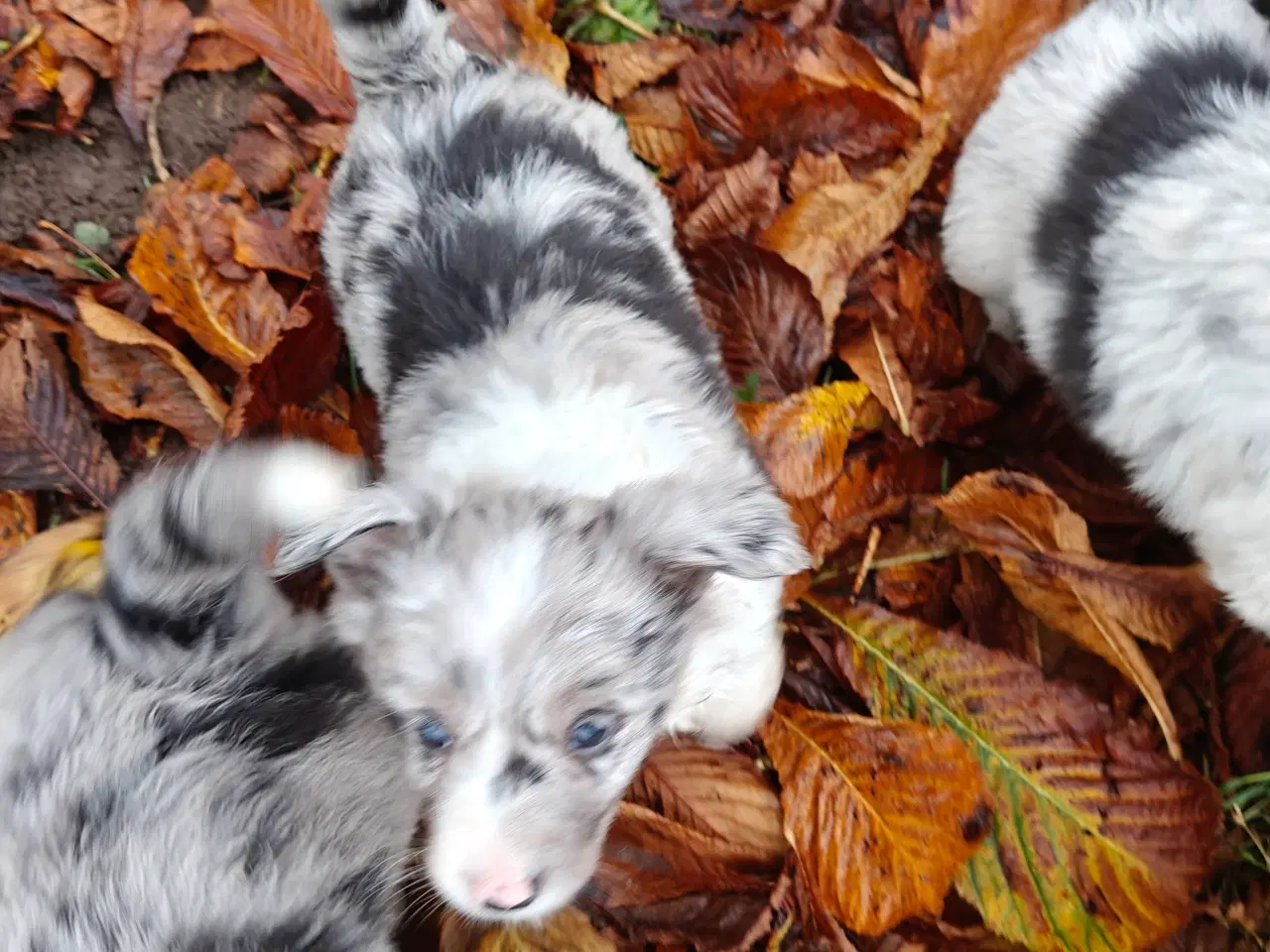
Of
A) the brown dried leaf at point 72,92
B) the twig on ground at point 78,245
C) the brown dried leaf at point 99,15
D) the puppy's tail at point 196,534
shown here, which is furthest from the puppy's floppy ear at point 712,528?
the brown dried leaf at point 99,15

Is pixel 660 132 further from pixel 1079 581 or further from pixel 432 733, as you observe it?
pixel 432 733

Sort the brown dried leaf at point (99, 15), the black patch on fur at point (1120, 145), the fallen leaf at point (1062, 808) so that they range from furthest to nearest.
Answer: the brown dried leaf at point (99, 15), the fallen leaf at point (1062, 808), the black patch on fur at point (1120, 145)

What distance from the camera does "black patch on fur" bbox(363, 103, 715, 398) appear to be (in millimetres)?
1829

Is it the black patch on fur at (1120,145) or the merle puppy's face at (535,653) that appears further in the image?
the black patch on fur at (1120,145)

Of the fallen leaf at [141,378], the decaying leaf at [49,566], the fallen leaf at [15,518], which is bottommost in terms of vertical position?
the fallen leaf at [15,518]

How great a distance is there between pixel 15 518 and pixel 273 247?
3.24 ft

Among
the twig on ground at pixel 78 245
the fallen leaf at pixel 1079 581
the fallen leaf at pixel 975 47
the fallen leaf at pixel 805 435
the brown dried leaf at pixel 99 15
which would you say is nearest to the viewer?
the fallen leaf at pixel 1079 581

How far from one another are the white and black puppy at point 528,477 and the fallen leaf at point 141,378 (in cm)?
59

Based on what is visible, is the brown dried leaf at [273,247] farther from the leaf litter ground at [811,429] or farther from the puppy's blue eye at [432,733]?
the puppy's blue eye at [432,733]

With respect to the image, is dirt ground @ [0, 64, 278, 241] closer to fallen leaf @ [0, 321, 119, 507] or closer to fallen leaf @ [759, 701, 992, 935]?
fallen leaf @ [0, 321, 119, 507]

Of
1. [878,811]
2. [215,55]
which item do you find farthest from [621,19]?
[878,811]

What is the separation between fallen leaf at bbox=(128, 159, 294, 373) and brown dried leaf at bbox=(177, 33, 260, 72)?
1.81 feet

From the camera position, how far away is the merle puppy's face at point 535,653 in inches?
56.4

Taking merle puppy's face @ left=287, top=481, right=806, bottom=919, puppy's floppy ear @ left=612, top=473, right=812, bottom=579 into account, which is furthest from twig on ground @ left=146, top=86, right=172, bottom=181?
puppy's floppy ear @ left=612, top=473, right=812, bottom=579
